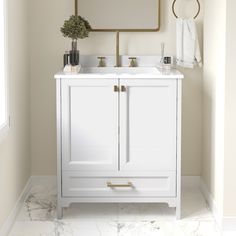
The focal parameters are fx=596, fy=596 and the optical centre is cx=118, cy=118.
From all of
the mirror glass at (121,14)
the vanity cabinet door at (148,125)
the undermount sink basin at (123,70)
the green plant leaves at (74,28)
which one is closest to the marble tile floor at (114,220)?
the vanity cabinet door at (148,125)

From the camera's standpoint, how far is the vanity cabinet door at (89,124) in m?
3.62

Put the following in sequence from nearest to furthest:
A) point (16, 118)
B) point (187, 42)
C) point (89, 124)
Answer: point (89, 124) < point (16, 118) < point (187, 42)

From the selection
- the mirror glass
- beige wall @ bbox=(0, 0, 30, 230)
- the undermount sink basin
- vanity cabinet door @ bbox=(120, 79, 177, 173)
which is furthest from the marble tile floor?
the mirror glass

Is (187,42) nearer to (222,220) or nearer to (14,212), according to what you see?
(222,220)

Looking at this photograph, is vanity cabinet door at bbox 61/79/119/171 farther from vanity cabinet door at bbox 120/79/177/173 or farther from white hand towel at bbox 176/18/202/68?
white hand towel at bbox 176/18/202/68

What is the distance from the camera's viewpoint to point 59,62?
4.28 m

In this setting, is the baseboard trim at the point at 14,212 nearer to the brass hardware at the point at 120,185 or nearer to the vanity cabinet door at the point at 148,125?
the brass hardware at the point at 120,185

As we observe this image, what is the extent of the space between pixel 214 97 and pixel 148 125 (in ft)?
1.52

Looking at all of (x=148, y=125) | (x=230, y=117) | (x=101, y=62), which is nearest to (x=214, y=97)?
(x=230, y=117)

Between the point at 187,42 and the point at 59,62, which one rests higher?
the point at 187,42

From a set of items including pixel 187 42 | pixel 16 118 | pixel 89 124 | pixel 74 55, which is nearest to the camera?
pixel 89 124

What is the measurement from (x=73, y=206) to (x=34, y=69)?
1.04 m

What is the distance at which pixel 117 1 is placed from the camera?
4.15 m

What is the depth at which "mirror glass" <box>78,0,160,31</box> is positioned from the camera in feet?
13.6
